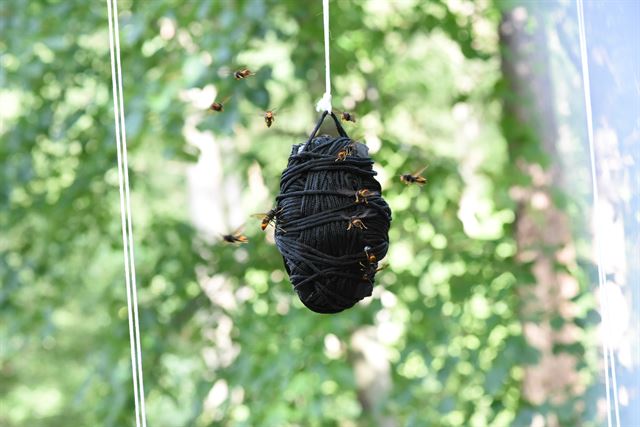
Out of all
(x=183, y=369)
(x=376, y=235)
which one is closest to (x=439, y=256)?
(x=376, y=235)

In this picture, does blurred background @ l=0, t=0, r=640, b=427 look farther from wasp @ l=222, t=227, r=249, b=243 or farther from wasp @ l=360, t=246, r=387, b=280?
wasp @ l=360, t=246, r=387, b=280

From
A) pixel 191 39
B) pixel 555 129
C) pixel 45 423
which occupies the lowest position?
pixel 45 423

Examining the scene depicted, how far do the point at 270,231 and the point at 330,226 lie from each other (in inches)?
69.6

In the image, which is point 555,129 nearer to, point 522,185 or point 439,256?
point 522,185

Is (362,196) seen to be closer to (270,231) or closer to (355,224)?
(355,224)

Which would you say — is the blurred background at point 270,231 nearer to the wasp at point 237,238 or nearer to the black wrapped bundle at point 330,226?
the wasp at point 237,238

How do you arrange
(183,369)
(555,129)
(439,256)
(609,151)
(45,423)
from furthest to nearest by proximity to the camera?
1. (45,423)
2. (183,369)
3. (555,129)
4. (439,256)
5. (609,151)

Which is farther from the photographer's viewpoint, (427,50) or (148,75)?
(427,50)

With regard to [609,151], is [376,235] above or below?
below

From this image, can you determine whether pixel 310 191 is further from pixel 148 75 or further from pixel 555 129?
pixel 555 129

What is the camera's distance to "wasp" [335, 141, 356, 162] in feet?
3.81

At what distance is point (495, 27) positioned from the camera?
2963 mm

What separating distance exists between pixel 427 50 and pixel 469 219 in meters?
0.71

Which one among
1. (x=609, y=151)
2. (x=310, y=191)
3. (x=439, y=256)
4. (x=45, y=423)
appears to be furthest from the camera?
(x=45, y=423)
